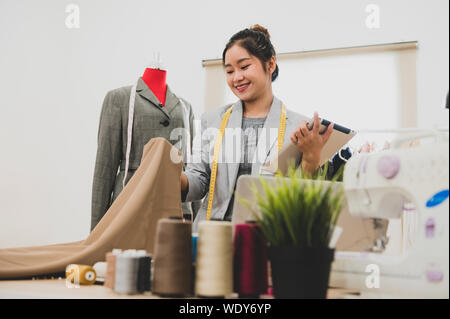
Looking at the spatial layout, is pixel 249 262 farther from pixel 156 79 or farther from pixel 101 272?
pixel 156 79

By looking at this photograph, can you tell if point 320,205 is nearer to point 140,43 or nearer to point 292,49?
point 292,49

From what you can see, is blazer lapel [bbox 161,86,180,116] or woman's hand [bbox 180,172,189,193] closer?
woman's hand [bbox 180,172,189,193]

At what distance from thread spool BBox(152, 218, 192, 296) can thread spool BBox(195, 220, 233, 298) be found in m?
0.02

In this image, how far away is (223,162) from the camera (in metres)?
1.75

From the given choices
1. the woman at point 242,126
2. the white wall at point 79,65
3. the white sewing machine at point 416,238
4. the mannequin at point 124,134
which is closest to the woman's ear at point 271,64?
the woman at point 242,126

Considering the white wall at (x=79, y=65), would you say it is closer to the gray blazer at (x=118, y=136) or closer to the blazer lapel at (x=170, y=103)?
the blazer lapel at (x=170, y=103)

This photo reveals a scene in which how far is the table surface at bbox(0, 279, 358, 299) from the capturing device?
2.71ft

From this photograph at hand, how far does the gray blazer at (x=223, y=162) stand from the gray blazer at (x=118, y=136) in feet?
0.79

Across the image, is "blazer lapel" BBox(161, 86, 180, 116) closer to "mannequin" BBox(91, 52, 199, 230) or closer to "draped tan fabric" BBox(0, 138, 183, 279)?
"mannequin" BBox(91, 52, 199, 230)

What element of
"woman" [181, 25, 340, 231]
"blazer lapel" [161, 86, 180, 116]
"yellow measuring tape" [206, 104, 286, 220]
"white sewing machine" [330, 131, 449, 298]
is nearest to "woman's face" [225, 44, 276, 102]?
"woman" [181, 25, 340, 231]

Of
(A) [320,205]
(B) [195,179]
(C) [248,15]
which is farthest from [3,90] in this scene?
(A) [320,205]

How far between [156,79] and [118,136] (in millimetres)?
344

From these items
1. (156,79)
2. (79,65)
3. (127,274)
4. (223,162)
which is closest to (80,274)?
(127,274)

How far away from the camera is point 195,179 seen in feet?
5.57
